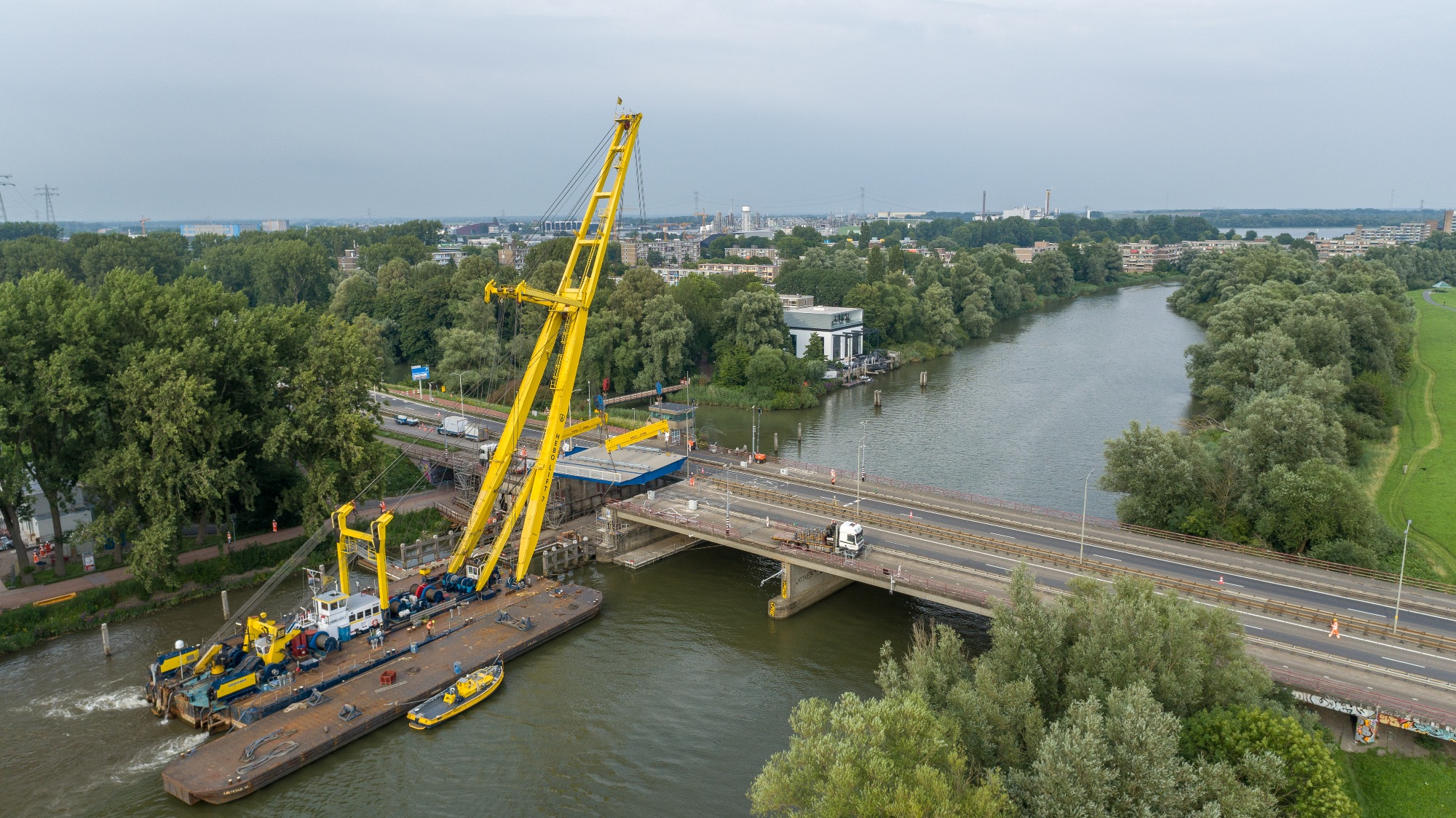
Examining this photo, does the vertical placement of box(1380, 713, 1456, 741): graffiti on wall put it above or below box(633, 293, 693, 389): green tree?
below

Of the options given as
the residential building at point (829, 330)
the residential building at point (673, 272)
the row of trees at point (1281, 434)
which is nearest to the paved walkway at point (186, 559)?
the row of trees at point (1281, 434)

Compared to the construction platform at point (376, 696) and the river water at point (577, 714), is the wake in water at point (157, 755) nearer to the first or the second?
the river water at point (577, 714)

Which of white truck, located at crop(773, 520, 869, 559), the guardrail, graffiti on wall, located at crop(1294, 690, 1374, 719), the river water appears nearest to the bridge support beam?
the river water

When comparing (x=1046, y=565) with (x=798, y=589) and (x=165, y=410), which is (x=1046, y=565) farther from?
(x=165, y=410)

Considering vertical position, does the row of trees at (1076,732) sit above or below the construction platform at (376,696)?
above

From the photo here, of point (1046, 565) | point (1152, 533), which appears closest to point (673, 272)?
point (1152, 533)

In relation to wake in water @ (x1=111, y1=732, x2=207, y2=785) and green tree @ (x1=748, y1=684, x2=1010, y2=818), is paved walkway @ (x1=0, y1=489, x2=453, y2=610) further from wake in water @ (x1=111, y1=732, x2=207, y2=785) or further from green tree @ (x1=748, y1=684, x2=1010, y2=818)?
green tree @ (x1=748, y1=684, x2=1010, y2=818)
